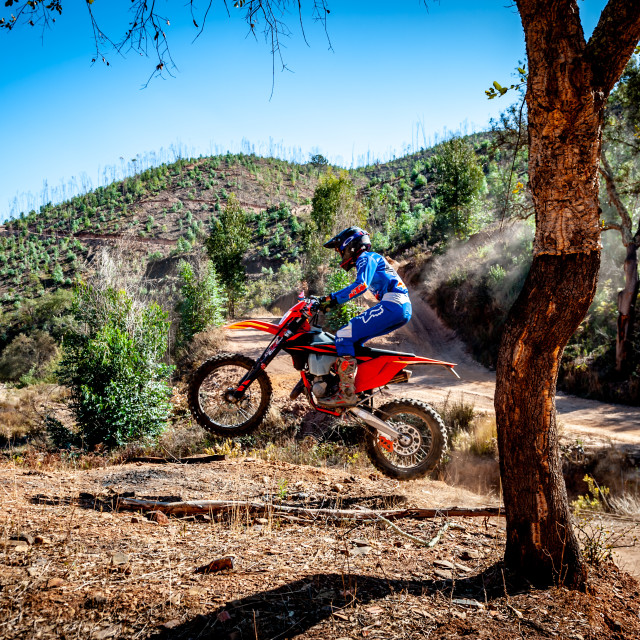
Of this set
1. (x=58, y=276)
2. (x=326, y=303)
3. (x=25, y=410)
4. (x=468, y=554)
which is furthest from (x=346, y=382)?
(x=58, y=276)

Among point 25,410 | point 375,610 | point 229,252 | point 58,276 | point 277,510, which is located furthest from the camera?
point 58,276

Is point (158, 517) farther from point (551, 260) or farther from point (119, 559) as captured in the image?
point (551, 260)

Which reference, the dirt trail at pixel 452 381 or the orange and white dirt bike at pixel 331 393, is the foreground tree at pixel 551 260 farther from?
the dirt trail at pixel 452 381

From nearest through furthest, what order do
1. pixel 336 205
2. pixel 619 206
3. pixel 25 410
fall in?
1. pixel 619 206
2. pixel 25 410
3. pixel 336 205

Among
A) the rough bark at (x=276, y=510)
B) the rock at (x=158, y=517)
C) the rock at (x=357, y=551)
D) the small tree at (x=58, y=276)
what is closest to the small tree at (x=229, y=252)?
the rough bark at (x=276, y=510)

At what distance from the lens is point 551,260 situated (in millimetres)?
3078

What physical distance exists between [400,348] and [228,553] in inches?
670

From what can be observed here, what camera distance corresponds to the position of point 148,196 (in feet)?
266

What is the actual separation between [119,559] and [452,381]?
1344 centimetres

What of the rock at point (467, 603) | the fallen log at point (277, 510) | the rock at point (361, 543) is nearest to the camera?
the rock at point (467, 603)

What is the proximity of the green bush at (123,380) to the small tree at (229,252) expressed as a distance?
2109 centimetres

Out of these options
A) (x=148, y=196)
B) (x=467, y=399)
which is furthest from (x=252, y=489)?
(x=148, y=196)

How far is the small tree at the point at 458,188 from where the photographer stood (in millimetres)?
31641

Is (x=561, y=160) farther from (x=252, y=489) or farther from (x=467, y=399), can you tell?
(x=467, y=399)
